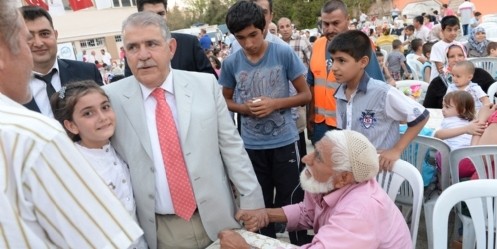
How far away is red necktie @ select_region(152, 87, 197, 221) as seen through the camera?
1795 mm

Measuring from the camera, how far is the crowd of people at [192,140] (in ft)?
2.68

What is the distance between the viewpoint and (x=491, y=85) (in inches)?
167

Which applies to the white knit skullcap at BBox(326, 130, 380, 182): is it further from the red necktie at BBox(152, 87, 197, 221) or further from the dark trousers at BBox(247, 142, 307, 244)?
the dark trousers at BBox(247, 142, 307, 244)

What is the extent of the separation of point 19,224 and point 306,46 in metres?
4.93

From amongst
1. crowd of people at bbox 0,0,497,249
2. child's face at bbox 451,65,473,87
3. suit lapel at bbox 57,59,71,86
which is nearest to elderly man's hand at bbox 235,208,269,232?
crowd of people at bbox 0,0,497,249

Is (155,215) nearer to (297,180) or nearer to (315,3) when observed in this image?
(297,180)

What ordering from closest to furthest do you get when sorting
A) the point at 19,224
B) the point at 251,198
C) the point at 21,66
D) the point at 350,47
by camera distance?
the point at 19,224
the point at 21,66
the point at 251,198
the point at 350,47

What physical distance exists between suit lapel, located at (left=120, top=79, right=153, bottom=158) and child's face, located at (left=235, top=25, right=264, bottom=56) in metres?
0.90

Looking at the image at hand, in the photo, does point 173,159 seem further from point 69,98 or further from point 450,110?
point 450,110

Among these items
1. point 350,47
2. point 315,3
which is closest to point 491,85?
point 350,47

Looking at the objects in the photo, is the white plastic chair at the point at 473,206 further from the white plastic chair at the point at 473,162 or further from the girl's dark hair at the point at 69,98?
the girl's dark hair at the point at 69,98

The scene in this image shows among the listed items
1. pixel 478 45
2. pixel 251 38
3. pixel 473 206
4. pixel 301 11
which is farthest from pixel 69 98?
pixel 301 11

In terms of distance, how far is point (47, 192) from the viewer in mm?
790

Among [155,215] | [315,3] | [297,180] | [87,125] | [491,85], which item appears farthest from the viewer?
[315,3]
